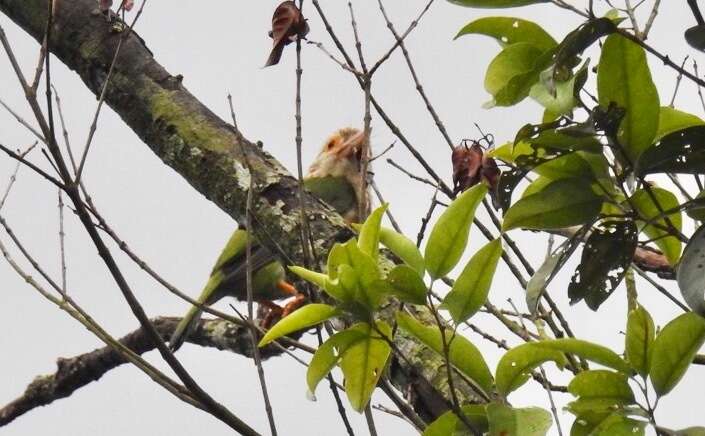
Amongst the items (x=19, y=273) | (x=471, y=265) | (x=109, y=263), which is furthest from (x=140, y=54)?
(x=471, y=265)

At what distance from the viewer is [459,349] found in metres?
1.63

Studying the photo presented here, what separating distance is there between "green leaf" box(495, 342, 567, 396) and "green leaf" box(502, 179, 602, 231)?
0.18 metres

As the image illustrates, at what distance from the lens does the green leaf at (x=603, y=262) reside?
5.39ft

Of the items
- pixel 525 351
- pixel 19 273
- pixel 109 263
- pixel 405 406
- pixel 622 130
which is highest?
pixel 622 130

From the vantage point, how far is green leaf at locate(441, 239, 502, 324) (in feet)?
5.12

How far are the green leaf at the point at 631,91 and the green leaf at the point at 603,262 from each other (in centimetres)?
16

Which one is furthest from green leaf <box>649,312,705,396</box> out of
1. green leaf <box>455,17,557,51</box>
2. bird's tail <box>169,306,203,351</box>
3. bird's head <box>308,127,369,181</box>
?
bird's head <box>308,127,369,181</box>

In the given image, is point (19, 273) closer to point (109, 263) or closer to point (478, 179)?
point (109, 263)

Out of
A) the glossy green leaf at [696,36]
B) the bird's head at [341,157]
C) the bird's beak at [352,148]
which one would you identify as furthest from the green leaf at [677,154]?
the bird's beak at [352,148]

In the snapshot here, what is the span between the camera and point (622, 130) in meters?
1.55

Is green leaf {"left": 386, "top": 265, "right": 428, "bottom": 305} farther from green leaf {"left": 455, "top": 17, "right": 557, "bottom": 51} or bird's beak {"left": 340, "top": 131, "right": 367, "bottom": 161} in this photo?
bird's beak {"left": 340, "top": 131, "right": 367, "bottom": 161}

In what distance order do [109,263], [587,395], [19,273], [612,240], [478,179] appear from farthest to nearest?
[19,273]
[478,179]
[109,263]
[612,240]
[587,395]

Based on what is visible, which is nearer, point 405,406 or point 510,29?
point 510,29

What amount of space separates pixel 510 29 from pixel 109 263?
756mm
